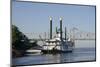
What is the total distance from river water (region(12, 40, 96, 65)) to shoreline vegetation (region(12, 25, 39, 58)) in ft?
0.31

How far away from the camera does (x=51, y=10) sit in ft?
12.4

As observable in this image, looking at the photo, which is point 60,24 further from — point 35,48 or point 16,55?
point 16,55

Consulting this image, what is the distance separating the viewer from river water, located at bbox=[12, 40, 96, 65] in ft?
12.0

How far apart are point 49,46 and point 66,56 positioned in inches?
13.2

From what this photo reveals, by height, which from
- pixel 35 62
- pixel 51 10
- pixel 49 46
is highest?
pixel 51 10

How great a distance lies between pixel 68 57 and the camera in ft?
12.7

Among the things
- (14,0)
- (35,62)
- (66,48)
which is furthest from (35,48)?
(14,0)

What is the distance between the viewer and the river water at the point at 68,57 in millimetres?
3662

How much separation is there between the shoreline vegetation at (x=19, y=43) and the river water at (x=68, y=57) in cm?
9

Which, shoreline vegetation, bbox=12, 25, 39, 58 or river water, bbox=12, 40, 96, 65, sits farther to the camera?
river water, bbox=12, 40, 96, 65

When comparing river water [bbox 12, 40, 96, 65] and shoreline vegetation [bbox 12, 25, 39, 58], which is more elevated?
shoreline vegetation [bbox 12, 25, 39, 58]

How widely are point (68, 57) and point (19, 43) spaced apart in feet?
2.82

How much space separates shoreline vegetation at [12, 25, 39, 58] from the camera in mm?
3559

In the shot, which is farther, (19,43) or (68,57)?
(68,57)
